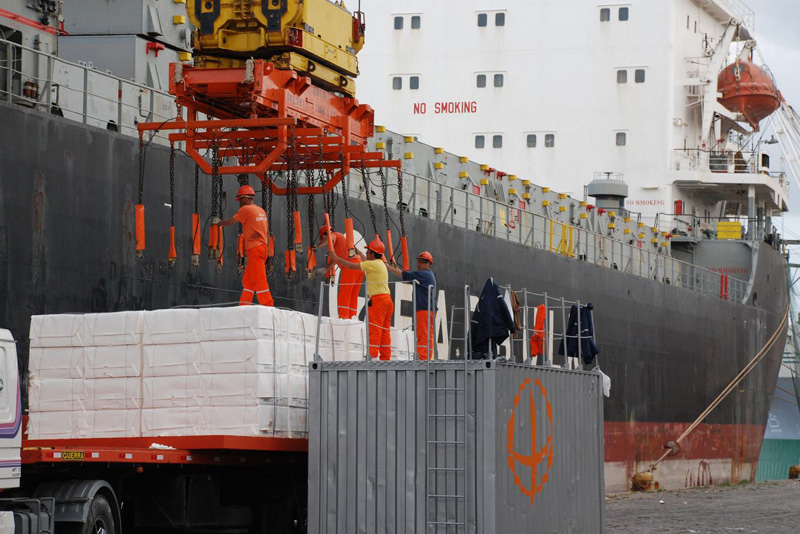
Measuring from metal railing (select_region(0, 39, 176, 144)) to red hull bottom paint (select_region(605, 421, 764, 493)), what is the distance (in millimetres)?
16797

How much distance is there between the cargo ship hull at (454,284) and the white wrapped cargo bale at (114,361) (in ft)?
10.3

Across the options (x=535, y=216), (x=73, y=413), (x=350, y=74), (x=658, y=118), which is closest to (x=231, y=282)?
(x=350, y=74)

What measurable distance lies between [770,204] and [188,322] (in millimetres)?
38519

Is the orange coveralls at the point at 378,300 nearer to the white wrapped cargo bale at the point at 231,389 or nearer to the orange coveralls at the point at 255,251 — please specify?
the orange coveralls at the point at 255,251

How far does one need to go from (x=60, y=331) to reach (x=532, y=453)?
→ 16.3 feet

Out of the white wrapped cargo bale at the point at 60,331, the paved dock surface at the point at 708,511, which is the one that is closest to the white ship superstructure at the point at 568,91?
the paved dock surface at the point at 708,511

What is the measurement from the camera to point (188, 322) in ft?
41.3

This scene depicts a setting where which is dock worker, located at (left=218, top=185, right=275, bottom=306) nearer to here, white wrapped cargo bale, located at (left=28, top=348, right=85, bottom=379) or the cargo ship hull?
the cargo ship hull

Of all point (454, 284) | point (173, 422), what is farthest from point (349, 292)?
point (454, 284)

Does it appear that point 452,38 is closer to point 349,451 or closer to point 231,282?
point 231,282

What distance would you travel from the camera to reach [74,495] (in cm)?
1138

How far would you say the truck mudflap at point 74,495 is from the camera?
11273mm

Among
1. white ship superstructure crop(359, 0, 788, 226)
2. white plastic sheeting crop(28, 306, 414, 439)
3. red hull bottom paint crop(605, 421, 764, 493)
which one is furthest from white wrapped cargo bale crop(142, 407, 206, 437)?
white ship superstructure crop(359, 0, 788, 226)

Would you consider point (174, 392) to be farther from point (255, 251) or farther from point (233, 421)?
point (255, 251)
